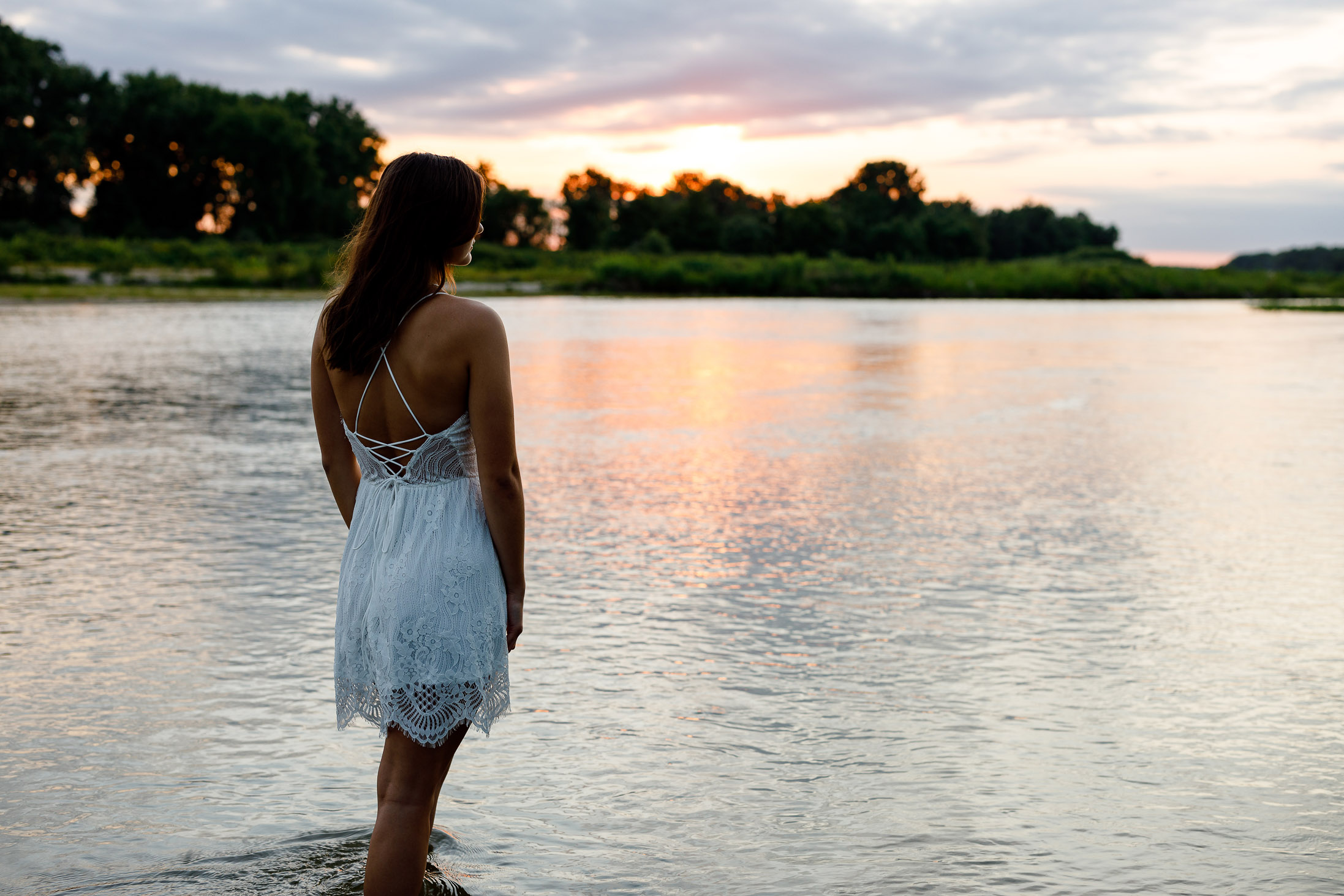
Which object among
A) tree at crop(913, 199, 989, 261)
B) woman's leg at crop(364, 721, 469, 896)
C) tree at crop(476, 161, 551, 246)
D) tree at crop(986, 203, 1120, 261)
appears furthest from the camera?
tree at crop(986, 203, 1120, 261)

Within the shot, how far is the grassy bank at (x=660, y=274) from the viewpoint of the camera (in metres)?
50.3

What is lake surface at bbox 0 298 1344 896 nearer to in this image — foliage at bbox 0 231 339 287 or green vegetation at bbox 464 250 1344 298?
foliage at bbox 0 231 339 287

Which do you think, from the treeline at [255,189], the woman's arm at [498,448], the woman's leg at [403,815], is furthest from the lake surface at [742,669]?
the treeline at [255,189]

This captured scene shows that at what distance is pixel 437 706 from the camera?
113 inches

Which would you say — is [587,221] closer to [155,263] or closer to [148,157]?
[148,157]

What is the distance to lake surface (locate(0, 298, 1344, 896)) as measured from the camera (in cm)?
358

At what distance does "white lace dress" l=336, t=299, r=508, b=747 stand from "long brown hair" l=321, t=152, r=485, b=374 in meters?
0.08

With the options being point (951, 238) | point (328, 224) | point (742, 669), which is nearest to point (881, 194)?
point (951, 238)

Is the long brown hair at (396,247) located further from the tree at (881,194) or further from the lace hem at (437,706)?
the tree at (881,194)

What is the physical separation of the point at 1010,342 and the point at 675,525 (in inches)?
827

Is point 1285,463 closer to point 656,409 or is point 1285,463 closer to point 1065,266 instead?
point 656,409

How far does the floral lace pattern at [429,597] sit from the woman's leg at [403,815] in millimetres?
52

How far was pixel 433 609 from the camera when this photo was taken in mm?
2832

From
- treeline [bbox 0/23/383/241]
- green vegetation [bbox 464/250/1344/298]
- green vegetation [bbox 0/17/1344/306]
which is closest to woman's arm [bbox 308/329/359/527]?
green vegetation [bbox 0/17/1344/306]
